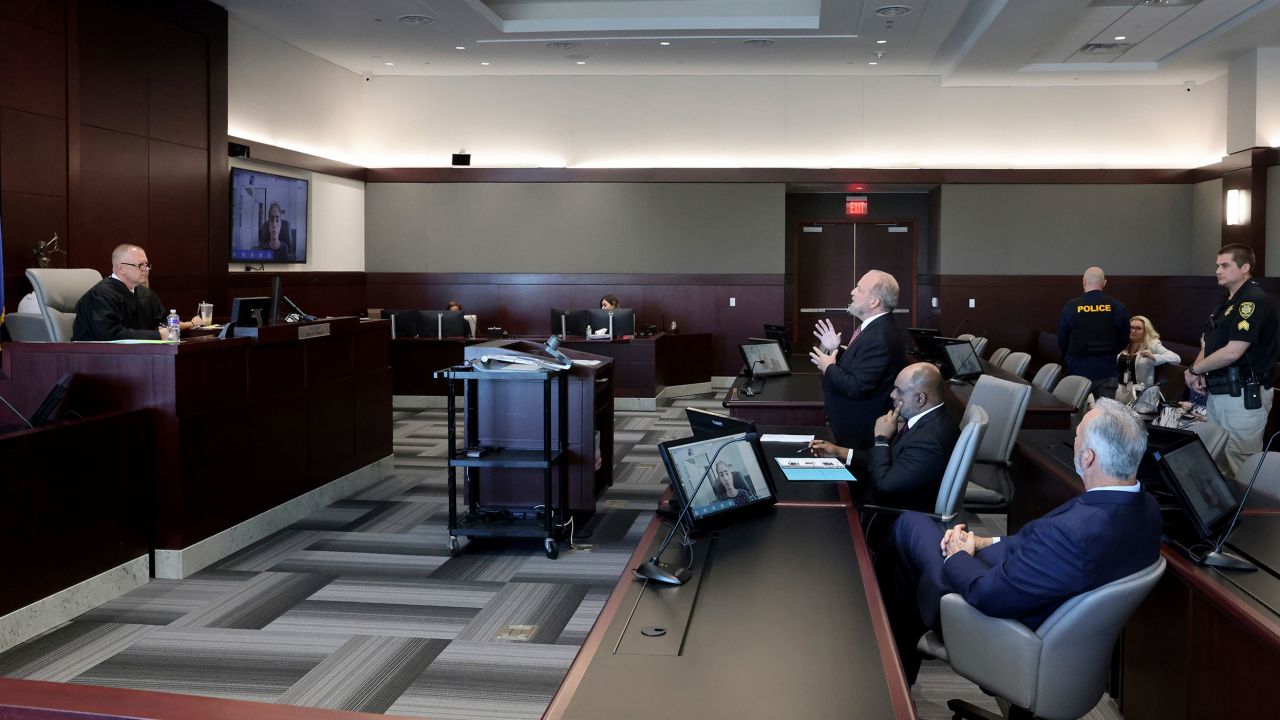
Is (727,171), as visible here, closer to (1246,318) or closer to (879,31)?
(879,31)

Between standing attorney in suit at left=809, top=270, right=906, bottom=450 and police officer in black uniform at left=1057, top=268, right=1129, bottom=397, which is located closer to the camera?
standing attorney in suit at left=809, top=270, right=906, bottom=450

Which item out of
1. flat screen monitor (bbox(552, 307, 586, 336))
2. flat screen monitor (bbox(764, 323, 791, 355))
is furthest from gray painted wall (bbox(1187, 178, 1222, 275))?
flat screen monitor (bbox(552, 307, 586, 336))

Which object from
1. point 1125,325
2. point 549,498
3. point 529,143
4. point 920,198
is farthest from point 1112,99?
point 549,498

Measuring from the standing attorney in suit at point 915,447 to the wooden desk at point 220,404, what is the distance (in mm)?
3532

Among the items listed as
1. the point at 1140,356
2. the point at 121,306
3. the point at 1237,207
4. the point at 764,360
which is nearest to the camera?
the point at 121,306

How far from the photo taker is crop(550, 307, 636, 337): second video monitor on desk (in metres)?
12.2

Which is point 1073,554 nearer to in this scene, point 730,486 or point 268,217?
point 730,486

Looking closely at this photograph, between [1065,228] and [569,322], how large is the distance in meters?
6.96

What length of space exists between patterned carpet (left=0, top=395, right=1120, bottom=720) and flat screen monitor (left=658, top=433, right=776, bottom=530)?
1041 mm

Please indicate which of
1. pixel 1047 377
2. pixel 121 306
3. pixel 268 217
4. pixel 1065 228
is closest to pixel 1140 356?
pixel 1047 377

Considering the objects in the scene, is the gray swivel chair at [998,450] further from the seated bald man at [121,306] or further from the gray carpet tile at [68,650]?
the seated bald man at [121,306]

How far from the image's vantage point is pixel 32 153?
7562 millimetres

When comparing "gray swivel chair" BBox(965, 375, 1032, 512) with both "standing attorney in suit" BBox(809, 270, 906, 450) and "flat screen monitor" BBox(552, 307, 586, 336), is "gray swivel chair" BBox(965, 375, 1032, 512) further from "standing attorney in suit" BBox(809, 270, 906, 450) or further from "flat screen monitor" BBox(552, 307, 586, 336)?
"flat screen monitor" BBox(552, 307, 586, 336)

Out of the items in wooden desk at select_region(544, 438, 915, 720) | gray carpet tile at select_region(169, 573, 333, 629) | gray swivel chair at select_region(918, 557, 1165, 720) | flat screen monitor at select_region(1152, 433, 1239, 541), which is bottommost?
gray carpet tile at select_region(169, 573, 333, 629)
